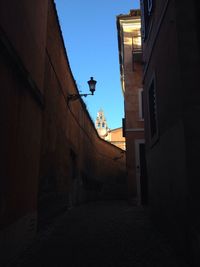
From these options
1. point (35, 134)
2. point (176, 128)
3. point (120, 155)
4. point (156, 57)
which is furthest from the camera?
point (120, 155)

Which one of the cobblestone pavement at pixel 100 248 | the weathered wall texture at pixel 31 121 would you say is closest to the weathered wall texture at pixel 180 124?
the cobblestone pavement at pixel 100 248

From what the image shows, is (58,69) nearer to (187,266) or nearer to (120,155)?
(187,266)

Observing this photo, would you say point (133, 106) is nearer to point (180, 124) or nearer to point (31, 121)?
point (31, 121)

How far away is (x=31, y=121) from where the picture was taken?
16.6 ft

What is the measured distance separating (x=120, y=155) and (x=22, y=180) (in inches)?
699

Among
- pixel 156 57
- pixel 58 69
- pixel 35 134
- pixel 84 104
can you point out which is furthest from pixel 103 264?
pixel 84 104

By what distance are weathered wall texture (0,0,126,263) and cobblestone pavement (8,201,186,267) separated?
1.19ft

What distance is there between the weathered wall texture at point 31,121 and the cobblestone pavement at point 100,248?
362 millimetres

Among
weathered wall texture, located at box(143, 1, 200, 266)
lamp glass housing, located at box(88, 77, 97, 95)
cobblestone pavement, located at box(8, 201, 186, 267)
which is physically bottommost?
cobblestone pavement, located at box(8, 201, 186, 267)

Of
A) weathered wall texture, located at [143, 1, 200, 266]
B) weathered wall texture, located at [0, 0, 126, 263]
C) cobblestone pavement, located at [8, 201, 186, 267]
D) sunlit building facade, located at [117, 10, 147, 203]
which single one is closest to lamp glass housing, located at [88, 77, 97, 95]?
weathered wall texture, located at [0, 0, 126, 263]

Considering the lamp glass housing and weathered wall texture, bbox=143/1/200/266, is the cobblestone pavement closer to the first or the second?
weathered wall texture, bbox=143/1/200/266

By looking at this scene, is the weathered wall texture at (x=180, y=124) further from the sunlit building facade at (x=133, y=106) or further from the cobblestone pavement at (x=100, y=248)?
the sunlit building facade at (x=133, y=106)

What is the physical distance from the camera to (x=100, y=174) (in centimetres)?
1911

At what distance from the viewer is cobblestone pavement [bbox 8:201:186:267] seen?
12.6 ft
